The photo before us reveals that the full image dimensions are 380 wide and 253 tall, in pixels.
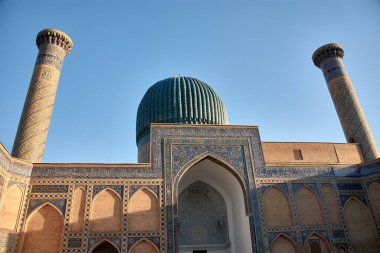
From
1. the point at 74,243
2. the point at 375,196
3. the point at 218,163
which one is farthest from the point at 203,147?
the point at 375,196

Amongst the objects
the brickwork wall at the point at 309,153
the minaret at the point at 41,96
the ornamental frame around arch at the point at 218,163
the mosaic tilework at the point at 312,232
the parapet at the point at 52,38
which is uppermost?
the parapet at the point at 52,38

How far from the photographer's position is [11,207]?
6676mm

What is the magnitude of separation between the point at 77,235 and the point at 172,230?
1.96 m

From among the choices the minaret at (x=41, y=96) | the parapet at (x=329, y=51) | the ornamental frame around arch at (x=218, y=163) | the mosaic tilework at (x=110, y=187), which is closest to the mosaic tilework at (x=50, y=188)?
the mosaic tilework at (x=110, y=187)

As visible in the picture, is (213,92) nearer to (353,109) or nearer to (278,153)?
(278,153)

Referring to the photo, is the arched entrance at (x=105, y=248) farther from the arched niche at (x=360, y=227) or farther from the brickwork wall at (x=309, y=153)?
the arched niche at (x=360, y=227)

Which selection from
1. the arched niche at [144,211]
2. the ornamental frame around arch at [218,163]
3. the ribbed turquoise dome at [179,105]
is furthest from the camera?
the ribbed turquoise dome at [179,105]

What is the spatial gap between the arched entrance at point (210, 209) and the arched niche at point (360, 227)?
8.37 ft

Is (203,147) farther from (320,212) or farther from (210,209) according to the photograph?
(320,212)

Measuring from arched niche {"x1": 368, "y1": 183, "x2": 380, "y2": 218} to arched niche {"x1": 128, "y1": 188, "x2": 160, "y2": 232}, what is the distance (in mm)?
5209

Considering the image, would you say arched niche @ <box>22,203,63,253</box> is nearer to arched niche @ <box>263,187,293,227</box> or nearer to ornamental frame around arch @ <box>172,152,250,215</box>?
ornamental frame around arch @ <box>172,152,250,215</box>

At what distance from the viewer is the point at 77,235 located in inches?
269

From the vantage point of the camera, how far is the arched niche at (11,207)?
255 inches

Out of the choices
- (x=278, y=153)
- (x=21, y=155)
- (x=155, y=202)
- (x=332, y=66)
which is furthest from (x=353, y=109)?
(x=21, y=155)
